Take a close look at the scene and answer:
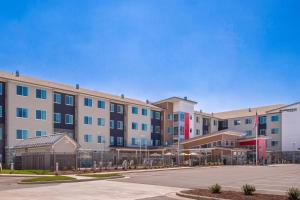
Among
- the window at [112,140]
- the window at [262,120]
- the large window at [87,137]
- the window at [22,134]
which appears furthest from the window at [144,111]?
the window at [262,120]

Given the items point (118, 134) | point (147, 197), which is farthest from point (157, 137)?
point (147, 197)

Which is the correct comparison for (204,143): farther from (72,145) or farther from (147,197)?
(147,197)

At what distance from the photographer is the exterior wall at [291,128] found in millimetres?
79125

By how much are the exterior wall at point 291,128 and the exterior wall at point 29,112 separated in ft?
173

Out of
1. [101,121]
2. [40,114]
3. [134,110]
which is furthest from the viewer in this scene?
[134,110]

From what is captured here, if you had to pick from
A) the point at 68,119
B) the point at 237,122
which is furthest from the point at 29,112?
the point at 237,122

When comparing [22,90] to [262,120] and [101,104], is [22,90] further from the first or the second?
[262,120]

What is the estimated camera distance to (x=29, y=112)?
51.4 meters

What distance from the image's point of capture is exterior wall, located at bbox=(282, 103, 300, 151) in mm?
79125

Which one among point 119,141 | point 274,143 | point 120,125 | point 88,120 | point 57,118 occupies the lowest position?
point 274,143

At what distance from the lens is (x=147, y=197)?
691 inches

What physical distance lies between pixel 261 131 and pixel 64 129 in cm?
5085

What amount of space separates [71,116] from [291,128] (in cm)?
4940

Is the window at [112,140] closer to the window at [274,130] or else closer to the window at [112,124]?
the window at [112,124]
